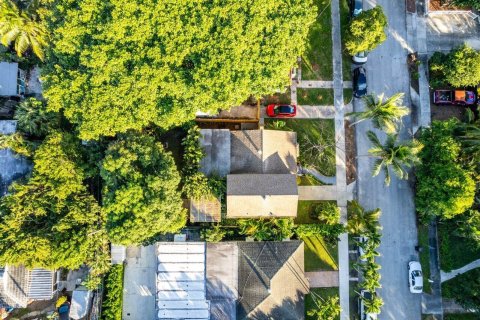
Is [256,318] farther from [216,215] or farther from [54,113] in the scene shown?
[54,113]

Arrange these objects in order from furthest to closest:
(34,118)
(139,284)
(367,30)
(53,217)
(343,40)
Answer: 1. (343,40)
2. (139,284)
3. (367,30)
4. (34,118)
5. (53,217)

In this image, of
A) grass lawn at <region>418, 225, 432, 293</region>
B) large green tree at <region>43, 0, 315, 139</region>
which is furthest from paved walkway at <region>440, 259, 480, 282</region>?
large green tree at <region>43, 0, 315, 139</region>

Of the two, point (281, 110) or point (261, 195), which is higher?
point (281, 110)

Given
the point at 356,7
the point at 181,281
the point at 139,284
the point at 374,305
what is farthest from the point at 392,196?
the point at 139,284

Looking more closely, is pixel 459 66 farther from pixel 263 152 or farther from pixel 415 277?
pixel 415 277

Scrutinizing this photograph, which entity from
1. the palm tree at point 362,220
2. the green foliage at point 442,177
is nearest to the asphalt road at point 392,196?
the palm tree at point 362,220
